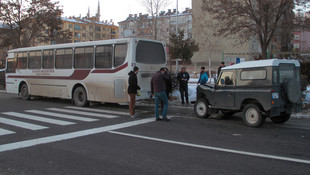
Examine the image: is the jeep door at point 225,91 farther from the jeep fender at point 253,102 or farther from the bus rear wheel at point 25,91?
the bus rear wheel at point 25,91

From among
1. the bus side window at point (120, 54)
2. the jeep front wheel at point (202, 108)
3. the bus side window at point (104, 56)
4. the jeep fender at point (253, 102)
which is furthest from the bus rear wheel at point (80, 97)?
the jeep fender at point (253, 102)

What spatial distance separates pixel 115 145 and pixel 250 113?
429 cm

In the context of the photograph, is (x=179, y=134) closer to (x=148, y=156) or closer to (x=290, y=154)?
(x=148, y=156)

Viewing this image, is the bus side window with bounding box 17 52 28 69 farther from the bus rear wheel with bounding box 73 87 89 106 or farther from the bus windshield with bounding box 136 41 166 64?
the bus windshield with bounding box 136 41 166 64

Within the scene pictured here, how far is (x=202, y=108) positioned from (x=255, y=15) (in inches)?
279

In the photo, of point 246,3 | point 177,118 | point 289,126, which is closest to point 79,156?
point 177,118

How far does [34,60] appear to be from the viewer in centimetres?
1541

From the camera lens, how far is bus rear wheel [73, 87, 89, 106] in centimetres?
1303

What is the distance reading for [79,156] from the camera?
17.9ft

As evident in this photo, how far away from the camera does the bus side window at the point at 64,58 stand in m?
13.6

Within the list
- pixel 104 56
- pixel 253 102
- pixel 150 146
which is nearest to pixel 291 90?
pixel 253 102

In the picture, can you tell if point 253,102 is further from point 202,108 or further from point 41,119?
point 41,119

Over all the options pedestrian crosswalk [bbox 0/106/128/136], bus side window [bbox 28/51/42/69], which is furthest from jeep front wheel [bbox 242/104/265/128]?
bus side window [bbox 28/51/42/69]

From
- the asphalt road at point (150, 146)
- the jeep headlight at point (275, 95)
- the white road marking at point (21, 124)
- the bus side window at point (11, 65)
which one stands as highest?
the bus side window at point (11, 65)
